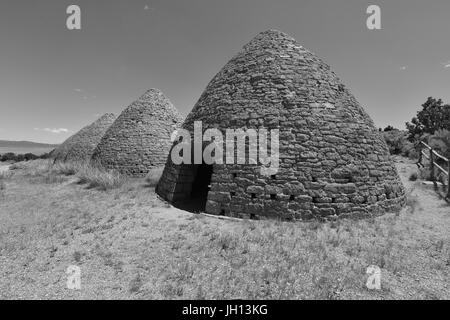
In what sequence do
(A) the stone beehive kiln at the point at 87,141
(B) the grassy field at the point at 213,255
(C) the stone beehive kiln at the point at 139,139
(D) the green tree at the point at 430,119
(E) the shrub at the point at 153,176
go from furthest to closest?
1. (D) the green tree at the point at 430,119
2. (A) the stone beehive kiln at the point at 87,141
3. (C) the stone beehive kiln at the point at 139,139
4. (E) the shrub at the point at 153,176
5. (B) the grassy field at the point at 213,255

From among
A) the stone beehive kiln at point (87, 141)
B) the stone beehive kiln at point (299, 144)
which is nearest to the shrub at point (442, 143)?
the stone beehive kiln at point (299, 144)

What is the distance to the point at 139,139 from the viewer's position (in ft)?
44.2

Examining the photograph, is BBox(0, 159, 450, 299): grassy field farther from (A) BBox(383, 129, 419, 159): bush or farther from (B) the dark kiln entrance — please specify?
(A) BBox(383, 129, 419, 159): bush

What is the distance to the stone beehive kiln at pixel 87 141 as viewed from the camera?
18578 millimetres

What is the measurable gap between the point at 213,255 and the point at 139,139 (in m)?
10.5

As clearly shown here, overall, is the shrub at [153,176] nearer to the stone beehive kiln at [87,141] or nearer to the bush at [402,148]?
the stone beehive kiln at [87,141]

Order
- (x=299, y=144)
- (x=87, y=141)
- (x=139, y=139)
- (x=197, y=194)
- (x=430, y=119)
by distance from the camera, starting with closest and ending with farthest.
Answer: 1. (x=299, y=144)
2. (x=197, y=194)
3. (x=139, y=139)
4. (x=87, y=141)
5. (x=430, y=119)

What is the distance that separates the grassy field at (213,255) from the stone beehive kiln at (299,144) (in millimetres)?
516

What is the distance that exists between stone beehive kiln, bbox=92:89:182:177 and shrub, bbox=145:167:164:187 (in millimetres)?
553

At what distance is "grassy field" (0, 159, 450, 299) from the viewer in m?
3.45

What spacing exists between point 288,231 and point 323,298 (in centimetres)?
211

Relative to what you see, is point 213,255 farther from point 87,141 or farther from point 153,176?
point 87,141

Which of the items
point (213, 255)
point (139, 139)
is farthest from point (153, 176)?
point (213, 255)

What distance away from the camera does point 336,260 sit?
4262 mm
